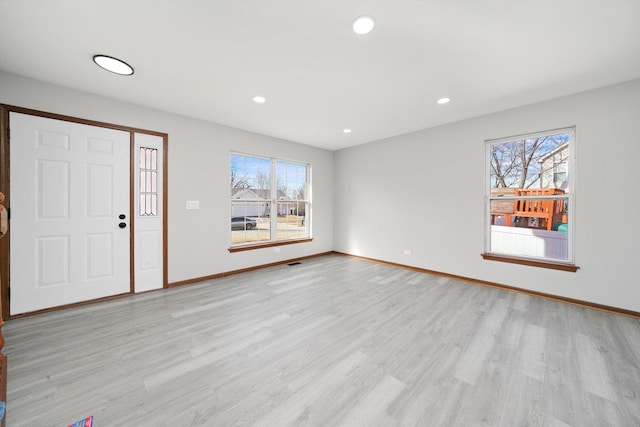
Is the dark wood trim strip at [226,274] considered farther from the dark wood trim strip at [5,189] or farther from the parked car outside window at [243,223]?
the dark wood trim strip at [5,189]

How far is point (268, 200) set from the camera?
478 cm

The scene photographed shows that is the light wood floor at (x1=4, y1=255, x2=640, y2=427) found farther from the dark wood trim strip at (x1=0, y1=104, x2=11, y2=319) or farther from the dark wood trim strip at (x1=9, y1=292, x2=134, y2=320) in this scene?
the dark wood trim strip at (x1=0, y1=104, x2=11, y2=319)

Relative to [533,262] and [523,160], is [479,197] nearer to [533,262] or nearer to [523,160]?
[523,160]

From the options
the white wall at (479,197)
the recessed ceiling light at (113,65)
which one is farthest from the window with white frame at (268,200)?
the recessed ceiling light at (113,65)

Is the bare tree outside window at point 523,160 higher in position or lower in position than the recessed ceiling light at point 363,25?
lower

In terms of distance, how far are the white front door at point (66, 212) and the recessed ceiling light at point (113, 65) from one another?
3.28 ft

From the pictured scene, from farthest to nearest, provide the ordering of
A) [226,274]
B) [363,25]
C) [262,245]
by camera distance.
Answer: [262,245] < [226,274] < [363,25]

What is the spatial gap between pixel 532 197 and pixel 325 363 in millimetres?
3541

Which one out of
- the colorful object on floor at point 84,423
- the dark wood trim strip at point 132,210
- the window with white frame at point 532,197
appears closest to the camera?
the colorful object on floor at point 84,423

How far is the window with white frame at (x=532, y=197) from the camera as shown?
308 centimetres

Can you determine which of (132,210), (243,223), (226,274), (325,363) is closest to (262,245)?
(243,223)

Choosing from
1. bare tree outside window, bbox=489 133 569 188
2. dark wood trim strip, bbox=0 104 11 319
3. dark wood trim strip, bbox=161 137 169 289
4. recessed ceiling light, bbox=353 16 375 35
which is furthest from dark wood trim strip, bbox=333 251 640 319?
dark wood trim strip, bbox=0 104 11 319

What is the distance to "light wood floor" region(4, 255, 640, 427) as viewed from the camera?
140cm

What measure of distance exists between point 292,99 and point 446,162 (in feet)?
8.99
